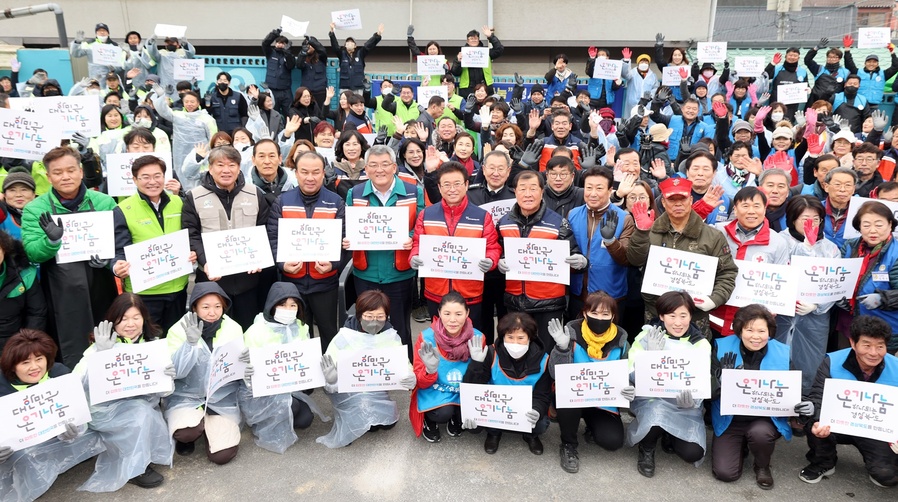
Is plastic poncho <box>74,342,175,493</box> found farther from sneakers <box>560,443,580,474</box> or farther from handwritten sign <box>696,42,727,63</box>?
handwritten sign <box>696,42,727,63</box>

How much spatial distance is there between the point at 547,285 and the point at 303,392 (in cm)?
238

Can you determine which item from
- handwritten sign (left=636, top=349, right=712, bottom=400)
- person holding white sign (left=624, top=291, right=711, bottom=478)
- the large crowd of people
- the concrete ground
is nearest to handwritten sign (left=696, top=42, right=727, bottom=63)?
the large crowd of people

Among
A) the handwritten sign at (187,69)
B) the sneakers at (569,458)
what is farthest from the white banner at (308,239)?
the handwritten sign at (187,69)

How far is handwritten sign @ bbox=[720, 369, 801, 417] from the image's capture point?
14.9 feet

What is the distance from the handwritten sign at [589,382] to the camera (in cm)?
470

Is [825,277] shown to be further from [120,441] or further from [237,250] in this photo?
[120,441]

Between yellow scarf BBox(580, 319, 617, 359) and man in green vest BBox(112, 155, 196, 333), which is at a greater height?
man in green vest BBox(112, 155, 196, 333)

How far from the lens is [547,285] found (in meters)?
5.45

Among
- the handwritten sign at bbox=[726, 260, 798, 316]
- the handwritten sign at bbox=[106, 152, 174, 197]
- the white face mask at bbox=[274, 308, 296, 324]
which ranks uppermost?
the handwritten sign at bbox=[106, 152, 174, 197]

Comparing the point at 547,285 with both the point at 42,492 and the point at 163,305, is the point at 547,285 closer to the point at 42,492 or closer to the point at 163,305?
the point at 163,305

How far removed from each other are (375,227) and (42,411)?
2.82 meters

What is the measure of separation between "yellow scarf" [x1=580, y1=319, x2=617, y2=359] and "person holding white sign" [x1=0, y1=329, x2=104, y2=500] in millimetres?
3634

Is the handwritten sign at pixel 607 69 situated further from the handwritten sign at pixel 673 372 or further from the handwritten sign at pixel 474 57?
the handwritten sign at pixel 673 372

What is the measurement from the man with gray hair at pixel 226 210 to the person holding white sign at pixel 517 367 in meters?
2.21
